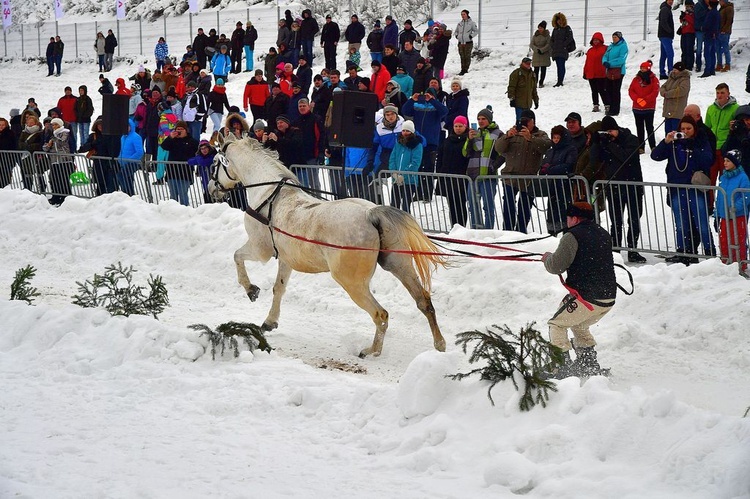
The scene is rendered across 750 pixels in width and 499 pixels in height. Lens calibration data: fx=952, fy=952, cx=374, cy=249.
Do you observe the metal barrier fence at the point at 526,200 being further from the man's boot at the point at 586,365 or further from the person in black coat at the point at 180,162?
the man's boot at the point at 586,365

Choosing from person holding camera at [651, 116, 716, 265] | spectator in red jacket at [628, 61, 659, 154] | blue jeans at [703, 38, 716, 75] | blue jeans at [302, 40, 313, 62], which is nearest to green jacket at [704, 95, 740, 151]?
person holding camera at [651, 116, 716, 265]

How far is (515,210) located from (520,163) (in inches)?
25.5

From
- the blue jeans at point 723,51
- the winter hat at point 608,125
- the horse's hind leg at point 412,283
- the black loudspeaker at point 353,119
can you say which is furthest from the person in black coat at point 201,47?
the horse's hind leg at point 412,283

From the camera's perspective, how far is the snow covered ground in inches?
208

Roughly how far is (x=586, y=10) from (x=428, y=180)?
48.7 ft

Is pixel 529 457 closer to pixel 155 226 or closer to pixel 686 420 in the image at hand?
pixel 686 420

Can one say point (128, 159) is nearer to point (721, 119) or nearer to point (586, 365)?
point (721, 119)

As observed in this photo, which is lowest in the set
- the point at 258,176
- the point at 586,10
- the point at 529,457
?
the point at 529,457

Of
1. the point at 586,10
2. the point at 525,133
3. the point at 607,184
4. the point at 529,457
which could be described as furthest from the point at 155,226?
the point at 586,10

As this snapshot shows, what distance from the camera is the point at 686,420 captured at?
530cm

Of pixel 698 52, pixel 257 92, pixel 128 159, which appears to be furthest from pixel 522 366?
pixel 698 52

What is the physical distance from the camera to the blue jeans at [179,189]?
1573cm

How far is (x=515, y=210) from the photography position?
41.1 feet

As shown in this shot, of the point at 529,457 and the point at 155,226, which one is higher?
the point at 155,226
